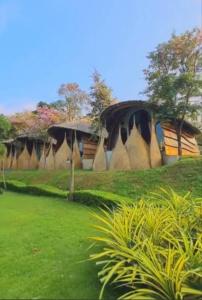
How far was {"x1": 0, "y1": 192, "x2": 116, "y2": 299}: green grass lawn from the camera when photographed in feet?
15.3

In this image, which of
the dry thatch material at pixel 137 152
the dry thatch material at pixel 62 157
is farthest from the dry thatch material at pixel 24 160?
the dry thatch material at pixel 137 152

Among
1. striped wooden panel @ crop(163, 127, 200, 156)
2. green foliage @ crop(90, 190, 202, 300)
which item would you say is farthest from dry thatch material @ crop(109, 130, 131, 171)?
green foliage @ crop(90, 190, 202, 300)

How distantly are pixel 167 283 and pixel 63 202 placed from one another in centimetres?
892

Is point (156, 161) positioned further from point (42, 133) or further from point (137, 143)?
point (42, 133)

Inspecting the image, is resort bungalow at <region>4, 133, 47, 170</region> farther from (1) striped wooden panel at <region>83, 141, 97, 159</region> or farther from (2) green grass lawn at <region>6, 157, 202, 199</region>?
(2) green grass lawn at <region>6, 157, 202, 199</region>

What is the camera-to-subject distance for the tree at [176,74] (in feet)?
62.8

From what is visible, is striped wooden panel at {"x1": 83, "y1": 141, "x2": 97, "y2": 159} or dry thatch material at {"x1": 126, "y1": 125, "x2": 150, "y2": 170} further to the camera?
striped wooden panel at {"x1": 83, "y1": 141, "x2": 97, "y2": 159}

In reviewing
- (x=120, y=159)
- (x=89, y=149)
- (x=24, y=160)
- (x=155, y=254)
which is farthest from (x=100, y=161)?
(x=155, y=254)

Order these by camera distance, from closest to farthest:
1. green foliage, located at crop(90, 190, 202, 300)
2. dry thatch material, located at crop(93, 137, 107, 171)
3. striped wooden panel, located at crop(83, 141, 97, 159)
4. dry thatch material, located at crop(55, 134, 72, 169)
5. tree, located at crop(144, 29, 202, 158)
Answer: green foliage, located at crop(90, 190, 202, 300) → tree, located at crop(144, 29, 202, 158) → dry thatch material, located at crop(93, 137, 107, 171) → dry thatch material, located at crop(55, 134, 72, 169) → striped wooden panel, located at crop(83, 141, 97, 159)

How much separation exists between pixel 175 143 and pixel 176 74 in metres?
4.73

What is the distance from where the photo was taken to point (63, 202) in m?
12.7

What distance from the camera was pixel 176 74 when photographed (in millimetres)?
19500

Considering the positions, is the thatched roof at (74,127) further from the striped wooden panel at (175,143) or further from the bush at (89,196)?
the bush at (89,196)

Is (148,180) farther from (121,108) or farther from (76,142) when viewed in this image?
(76,142)
